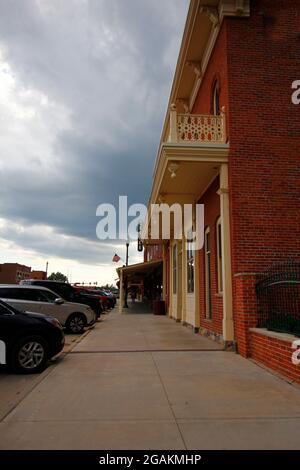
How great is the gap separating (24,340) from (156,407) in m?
3.52

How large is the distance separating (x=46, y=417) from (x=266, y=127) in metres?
8.55

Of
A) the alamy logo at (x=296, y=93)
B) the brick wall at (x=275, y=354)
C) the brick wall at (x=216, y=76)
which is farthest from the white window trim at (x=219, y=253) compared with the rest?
the alamy logo at (x=296, y=93)

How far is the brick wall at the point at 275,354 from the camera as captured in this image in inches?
266

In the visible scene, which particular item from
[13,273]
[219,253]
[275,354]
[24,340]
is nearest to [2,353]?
[24,340]

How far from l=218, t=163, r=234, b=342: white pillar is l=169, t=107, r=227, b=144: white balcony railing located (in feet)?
2.88

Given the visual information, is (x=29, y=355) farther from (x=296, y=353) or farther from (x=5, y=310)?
(x=296, y=353)

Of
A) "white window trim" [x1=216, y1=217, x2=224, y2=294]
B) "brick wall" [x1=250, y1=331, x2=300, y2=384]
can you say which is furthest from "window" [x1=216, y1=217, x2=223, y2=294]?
"brick wall" [x1=250, y1=331, x2=300, y2=384]

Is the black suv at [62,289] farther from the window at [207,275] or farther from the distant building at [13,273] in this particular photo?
the distant building at [13,273]

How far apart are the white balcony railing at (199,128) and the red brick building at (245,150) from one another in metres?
0.03

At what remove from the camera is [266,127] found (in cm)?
1045

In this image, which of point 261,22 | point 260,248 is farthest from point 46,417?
point 261,22

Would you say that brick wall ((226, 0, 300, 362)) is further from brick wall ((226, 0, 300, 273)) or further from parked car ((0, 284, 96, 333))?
parked car ((0, 284, 96, 333))

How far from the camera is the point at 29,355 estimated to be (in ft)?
25.5

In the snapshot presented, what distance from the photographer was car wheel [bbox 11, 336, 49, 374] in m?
7.66
